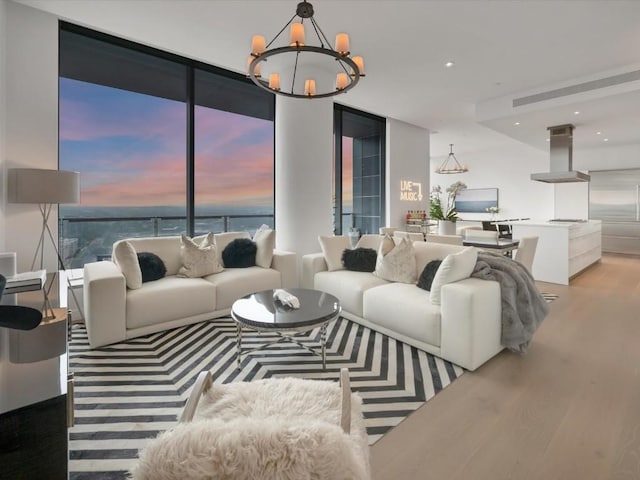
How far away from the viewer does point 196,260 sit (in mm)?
3783

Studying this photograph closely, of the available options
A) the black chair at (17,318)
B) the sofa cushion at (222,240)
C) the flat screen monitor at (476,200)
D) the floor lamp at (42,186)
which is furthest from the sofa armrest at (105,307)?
the flat screen monitor at (476,200)

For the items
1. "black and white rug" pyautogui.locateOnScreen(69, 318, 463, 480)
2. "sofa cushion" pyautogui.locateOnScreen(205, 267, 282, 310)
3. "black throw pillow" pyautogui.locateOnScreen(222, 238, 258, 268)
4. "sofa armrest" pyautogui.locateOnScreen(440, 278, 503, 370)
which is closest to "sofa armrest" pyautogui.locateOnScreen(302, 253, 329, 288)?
"sofa cushion" pyautogui.locateOnScreen(205, 267, 282, 310)

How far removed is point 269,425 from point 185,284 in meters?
3.02

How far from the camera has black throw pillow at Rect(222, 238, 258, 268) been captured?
4156mm

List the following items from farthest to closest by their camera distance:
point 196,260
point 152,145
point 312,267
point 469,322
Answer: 1. point 152,145
2. point 312,267
3. point 196,260
4. point 469,322

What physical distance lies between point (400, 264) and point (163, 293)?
2364 millimetres

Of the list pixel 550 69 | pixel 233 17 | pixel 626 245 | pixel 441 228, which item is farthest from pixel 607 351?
pixel 626 245

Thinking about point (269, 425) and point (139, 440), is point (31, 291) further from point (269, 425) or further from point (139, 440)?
point (269, 425)

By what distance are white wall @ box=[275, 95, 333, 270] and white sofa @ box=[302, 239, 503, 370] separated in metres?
1.43

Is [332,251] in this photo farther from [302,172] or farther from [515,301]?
[515,301]

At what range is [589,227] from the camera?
653 centimetres

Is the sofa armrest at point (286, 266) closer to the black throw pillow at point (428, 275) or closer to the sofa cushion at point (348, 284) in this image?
the sofa cushion at point (348, 284)

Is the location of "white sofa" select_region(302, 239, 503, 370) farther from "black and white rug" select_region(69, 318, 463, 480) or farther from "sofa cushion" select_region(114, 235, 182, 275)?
"sofa cushion" select_region(114, 235, 182, 275)

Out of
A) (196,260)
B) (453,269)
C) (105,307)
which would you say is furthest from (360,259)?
(105,307)
